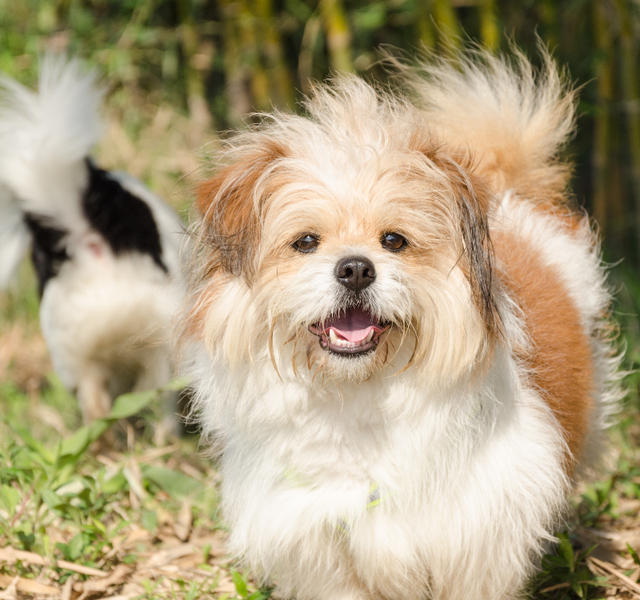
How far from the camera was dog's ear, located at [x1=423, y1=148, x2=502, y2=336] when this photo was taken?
2.01m

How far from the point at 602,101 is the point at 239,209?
3039mm

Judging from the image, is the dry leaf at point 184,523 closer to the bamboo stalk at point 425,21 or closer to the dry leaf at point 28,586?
the dry leaf at point 28,586

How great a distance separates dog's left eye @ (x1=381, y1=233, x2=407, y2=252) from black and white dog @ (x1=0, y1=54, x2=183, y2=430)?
5.32 ft

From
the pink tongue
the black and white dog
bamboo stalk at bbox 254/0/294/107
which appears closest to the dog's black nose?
the pink tongue

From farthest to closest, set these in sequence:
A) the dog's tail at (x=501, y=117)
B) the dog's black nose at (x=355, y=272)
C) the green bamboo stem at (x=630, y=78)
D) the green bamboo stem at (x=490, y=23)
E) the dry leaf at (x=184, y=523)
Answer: the green bamboo stem at (x=490, y=23), the green bamboo stem at (x=630, y=78), the dry leaf at (x=184, y=523), the dog's tail at (x=501, y=117), the dog's black nose at (x=355, y=272)

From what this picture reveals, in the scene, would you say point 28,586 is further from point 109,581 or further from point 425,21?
point 425,21

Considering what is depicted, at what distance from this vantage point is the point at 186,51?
19.0 feet

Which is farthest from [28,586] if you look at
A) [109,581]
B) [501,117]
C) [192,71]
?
[192,71]

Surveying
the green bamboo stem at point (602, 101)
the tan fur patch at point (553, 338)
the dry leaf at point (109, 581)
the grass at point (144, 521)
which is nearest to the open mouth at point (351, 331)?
the tan fur patch at point (553, 338)

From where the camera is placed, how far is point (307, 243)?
2037 millimetres

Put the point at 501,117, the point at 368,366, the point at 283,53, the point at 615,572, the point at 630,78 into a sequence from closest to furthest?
the point at 368,366 < the point at 615,572 < the point at 501,117 < the point at 630,78 < the point at 283,53

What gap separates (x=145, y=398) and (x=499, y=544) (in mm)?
1569

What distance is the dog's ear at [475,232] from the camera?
6.59ft

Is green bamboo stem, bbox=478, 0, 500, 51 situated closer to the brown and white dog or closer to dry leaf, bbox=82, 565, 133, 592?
the brown and white dog
